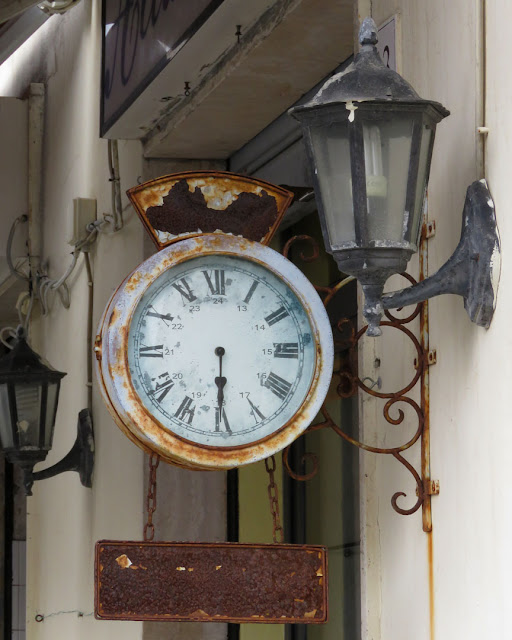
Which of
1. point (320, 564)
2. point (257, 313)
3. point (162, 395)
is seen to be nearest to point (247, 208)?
point (257, 313)

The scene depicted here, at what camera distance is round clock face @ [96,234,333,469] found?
9.20 ft

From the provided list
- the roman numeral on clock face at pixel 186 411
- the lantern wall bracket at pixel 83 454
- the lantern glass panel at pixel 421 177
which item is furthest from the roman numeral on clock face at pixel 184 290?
the lantern wall bracket at pixel 83 454

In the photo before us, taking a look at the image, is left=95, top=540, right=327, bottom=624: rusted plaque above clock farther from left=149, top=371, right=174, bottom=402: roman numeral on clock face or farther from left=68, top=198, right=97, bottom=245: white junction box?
left=68, top=198, right=97, bottom=245: white junction box

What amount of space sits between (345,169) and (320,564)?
2.75 feet

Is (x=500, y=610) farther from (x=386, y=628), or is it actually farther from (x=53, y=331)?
(x=53, y=331)

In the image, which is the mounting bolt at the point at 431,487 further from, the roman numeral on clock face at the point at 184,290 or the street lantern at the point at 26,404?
the street lantern at the point at 26,404

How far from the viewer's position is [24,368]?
5.06 m

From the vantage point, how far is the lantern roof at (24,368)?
5.03m

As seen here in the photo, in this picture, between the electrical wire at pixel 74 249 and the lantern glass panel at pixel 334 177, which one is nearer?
the lantern glass panel at pixel 334 177

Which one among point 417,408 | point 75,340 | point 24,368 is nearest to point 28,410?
point 24,368

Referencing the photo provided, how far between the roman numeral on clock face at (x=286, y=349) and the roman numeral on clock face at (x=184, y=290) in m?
0.20

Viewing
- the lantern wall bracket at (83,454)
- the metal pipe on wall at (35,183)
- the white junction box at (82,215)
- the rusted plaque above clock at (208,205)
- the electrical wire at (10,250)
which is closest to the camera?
the rusted plaque above clock at (208,205)

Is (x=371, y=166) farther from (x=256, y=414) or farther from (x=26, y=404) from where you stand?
(x=26, y=404)

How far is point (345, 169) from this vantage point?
2.49m
